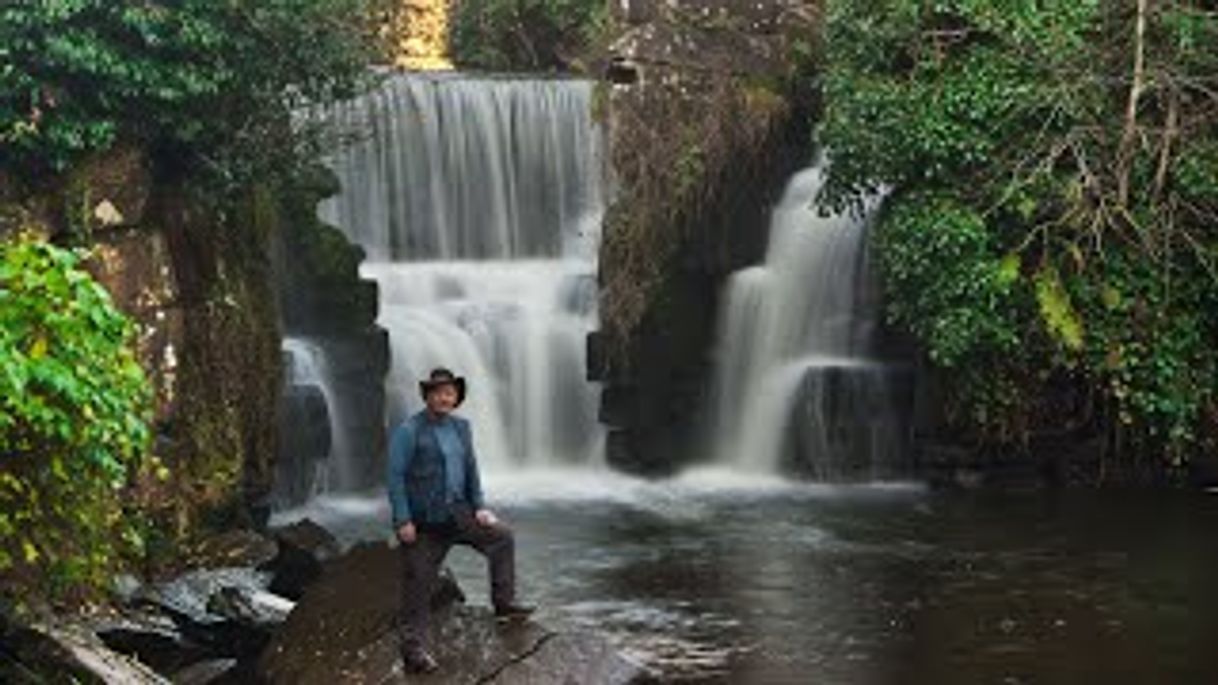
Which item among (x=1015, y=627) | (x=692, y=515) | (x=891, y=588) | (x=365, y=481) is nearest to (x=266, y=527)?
(x=365, y=481)

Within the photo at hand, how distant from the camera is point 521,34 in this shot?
27641 mm

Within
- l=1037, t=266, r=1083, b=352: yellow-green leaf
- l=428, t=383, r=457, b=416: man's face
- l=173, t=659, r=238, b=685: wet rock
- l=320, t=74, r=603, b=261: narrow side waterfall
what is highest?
l=320, t=74, r=603, b=261: narrow side waterfall

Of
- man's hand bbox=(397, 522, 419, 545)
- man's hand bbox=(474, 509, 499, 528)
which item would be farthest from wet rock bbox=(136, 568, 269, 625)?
man's hand bbox=(474, 509, 499, 528)

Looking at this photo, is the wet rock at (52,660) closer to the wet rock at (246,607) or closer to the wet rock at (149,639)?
the wet rock at (149,639)

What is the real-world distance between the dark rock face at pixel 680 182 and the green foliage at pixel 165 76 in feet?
16.9

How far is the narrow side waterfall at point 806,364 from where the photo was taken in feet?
64.9

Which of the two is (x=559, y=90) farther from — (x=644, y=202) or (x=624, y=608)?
(x=624, y=608)

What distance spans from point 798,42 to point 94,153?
32.7 ft

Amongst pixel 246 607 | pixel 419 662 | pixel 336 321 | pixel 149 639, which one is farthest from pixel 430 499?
pixel 336 321

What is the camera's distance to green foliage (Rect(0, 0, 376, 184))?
1386cm

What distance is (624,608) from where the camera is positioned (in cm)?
1352

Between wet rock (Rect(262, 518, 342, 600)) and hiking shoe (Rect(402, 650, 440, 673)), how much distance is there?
2.91m

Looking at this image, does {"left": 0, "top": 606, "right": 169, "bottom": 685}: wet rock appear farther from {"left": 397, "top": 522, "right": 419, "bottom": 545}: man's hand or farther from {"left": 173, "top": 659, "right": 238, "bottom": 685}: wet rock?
{"left": 173, "top": 659, "right": 238, "bottom": 685}: wet rock

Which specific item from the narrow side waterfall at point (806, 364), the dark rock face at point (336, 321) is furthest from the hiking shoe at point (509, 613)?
the narrow side waterfall at point (806, 364)
